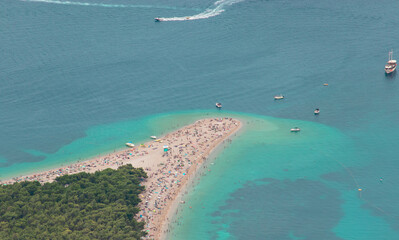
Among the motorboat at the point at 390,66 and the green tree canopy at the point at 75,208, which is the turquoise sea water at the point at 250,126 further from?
the green tree canopy at the point at 75,208

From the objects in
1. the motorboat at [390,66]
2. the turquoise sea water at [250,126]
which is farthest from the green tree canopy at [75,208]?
the motorboat at [390,66]

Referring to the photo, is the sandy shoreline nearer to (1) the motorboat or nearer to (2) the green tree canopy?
(2) the green tree canopy

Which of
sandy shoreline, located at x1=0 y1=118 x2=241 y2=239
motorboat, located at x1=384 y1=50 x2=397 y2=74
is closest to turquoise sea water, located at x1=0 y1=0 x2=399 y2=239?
motorboat, located at x1=384 y1=50 x2=397 y2=74

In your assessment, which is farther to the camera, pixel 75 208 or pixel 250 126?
pixel 250 126

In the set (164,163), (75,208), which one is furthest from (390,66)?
(75,208)

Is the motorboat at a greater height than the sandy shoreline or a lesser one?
greater

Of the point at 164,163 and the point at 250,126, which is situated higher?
the point at 250,126

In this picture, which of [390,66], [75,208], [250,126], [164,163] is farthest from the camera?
[390,66]

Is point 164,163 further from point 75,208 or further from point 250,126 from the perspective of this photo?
point 75,208
